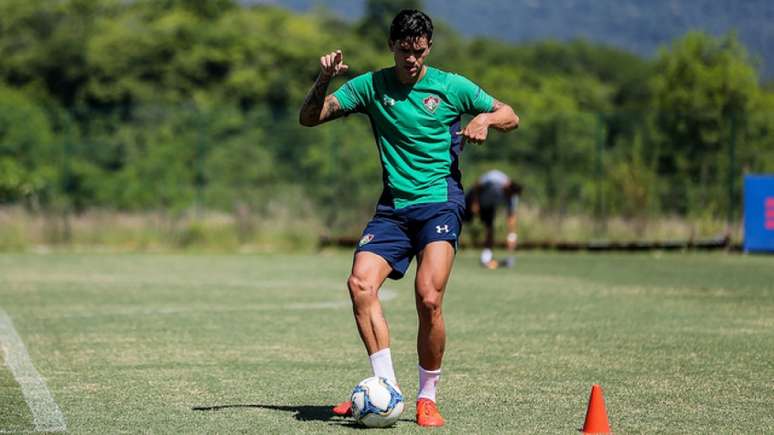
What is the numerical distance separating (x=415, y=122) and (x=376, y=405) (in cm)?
165

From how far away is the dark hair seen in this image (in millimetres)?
7793

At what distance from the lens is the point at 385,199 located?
820 cm

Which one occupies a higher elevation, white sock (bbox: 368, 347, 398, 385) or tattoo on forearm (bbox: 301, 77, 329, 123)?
tattoo on forearm (bbox: 301, 77, 329, 123)

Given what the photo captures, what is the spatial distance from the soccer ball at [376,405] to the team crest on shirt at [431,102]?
160 centimetres

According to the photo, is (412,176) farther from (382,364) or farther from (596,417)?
(596,417)

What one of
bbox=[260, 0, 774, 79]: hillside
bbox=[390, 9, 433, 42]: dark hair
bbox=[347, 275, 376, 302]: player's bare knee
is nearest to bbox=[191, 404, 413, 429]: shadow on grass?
bbox=[347, 275, 376, 302]: player's bare knee

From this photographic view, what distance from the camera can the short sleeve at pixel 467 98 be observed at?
809cm

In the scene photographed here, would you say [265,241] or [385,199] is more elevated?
[385,199]

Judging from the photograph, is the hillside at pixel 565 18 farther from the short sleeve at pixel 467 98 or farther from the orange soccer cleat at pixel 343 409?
the orange soccer cleat at pixel 343 409

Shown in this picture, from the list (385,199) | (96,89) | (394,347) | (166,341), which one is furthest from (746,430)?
(96,89)

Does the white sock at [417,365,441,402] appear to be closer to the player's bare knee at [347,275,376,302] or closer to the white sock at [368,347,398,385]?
the white sock at [368,347,398,385]

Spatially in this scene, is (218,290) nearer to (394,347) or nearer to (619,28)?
(394,347)

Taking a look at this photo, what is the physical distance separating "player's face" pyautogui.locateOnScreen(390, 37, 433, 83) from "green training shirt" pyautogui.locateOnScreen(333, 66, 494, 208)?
12 centimetres

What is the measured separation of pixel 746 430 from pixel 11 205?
25082 millimetres
